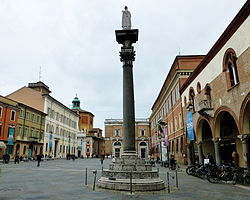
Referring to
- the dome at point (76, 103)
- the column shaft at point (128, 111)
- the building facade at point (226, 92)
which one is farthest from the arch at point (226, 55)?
the dome at point (76, 103)

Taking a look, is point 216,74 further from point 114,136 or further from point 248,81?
point 114,136

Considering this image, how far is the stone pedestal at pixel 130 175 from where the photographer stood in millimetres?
10120

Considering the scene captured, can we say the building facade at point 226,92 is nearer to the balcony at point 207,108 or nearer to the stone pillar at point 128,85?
the balcony at point 207,108

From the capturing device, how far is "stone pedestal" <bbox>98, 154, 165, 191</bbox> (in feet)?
33.2

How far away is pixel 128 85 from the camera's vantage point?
13.1 metres

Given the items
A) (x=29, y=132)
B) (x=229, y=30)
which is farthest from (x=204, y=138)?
(x=29, y=132)

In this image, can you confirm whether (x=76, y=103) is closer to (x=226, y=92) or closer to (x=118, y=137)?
(x=118, y=137)

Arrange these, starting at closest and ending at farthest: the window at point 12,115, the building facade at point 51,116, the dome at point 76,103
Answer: the window at point 12,115 → the building facade at point 51,116 → the dome at point 76,103

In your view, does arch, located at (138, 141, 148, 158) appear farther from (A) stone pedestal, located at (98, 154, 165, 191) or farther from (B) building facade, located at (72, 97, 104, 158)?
(A) stone pedestal, located at (98, 154, 165, 191)

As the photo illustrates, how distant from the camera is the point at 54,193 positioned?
9.52m

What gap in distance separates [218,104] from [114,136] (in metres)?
61.0

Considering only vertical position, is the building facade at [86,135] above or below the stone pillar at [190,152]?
above

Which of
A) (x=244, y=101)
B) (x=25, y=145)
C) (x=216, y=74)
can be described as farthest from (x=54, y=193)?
(x=25, y=145)

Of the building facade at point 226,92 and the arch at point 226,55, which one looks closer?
Answer: the building facade at point 226,92
